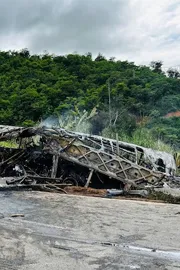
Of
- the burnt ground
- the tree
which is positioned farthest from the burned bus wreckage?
the tree

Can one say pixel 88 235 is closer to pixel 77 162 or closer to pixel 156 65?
pixel 77 162

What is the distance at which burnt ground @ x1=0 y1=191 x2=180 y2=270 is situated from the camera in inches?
226

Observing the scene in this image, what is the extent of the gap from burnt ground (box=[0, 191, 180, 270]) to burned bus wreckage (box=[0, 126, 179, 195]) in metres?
2.36

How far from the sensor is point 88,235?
7.53m

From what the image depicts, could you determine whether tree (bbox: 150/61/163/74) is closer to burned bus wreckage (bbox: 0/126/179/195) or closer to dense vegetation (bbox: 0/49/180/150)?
dense vegetation (bbox: 0/49/180/150)

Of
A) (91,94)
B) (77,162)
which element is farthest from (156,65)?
(77,162)

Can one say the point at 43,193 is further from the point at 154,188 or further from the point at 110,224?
the point at 110,224

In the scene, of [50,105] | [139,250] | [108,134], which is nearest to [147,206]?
[139,250]

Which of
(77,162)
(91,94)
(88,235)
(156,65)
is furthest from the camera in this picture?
(156,65)

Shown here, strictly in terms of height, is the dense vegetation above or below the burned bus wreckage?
above

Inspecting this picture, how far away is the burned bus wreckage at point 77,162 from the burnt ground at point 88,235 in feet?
7.73

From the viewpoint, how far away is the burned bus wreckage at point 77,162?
48.3ft

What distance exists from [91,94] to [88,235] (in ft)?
116

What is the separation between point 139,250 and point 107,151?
368 inches
